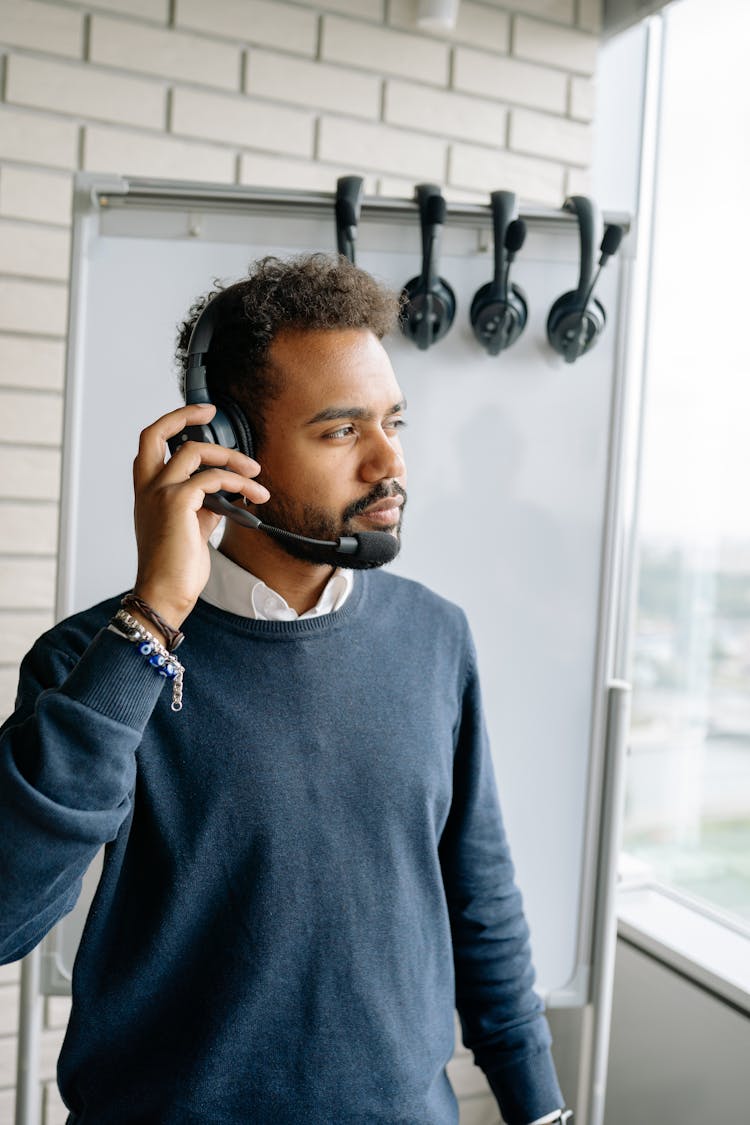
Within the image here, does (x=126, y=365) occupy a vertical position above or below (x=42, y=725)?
above

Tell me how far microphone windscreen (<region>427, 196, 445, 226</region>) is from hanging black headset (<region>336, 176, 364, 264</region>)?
100mm

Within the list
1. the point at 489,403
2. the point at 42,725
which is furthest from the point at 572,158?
the point at 42,725

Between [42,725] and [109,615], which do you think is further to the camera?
[109,615]

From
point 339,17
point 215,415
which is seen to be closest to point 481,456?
point 215,415

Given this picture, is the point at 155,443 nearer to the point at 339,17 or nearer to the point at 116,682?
the point at 116,682

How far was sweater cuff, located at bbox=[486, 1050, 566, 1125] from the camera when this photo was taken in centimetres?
123

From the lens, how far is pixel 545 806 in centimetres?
156

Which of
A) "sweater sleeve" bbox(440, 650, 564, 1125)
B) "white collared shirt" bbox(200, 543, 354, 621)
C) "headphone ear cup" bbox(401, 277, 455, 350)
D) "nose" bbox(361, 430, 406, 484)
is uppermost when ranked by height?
"headphone ear cup" bbox(401, 277, 455, 350)

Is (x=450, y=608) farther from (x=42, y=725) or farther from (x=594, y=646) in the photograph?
(x=42, y=725)

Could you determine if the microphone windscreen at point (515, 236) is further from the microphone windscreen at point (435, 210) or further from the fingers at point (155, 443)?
the fingers at point (155, 443)

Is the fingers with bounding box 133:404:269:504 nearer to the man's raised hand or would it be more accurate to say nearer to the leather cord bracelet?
the man's raised hand

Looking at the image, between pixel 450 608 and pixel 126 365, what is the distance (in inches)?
23.4

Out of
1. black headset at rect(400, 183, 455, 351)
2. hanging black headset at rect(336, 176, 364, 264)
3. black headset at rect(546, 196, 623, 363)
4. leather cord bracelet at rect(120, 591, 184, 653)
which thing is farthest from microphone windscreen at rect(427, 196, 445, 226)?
leather cord bracelet at rect(120, 591, 184, 653)

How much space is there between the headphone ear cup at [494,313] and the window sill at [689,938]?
4.07 feet
